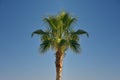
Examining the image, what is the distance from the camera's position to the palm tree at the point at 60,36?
131ft

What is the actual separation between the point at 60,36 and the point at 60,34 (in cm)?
19

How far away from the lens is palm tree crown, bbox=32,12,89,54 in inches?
1583

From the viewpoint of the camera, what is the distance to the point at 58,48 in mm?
40250

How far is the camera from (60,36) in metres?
41.1

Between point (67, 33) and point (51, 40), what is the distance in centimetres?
184

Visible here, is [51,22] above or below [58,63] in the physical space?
above

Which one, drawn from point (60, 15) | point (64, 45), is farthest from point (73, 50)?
point (60, 15)

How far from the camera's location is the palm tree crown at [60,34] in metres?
40.2

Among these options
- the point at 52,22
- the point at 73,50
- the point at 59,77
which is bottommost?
the point at 59,77

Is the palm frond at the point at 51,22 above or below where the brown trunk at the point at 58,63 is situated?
above

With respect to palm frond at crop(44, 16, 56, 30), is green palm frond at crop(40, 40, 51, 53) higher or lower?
lower

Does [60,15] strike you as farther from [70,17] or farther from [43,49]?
[43,49]

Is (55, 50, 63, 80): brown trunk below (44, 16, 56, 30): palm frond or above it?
below

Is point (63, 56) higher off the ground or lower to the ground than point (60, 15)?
lower
